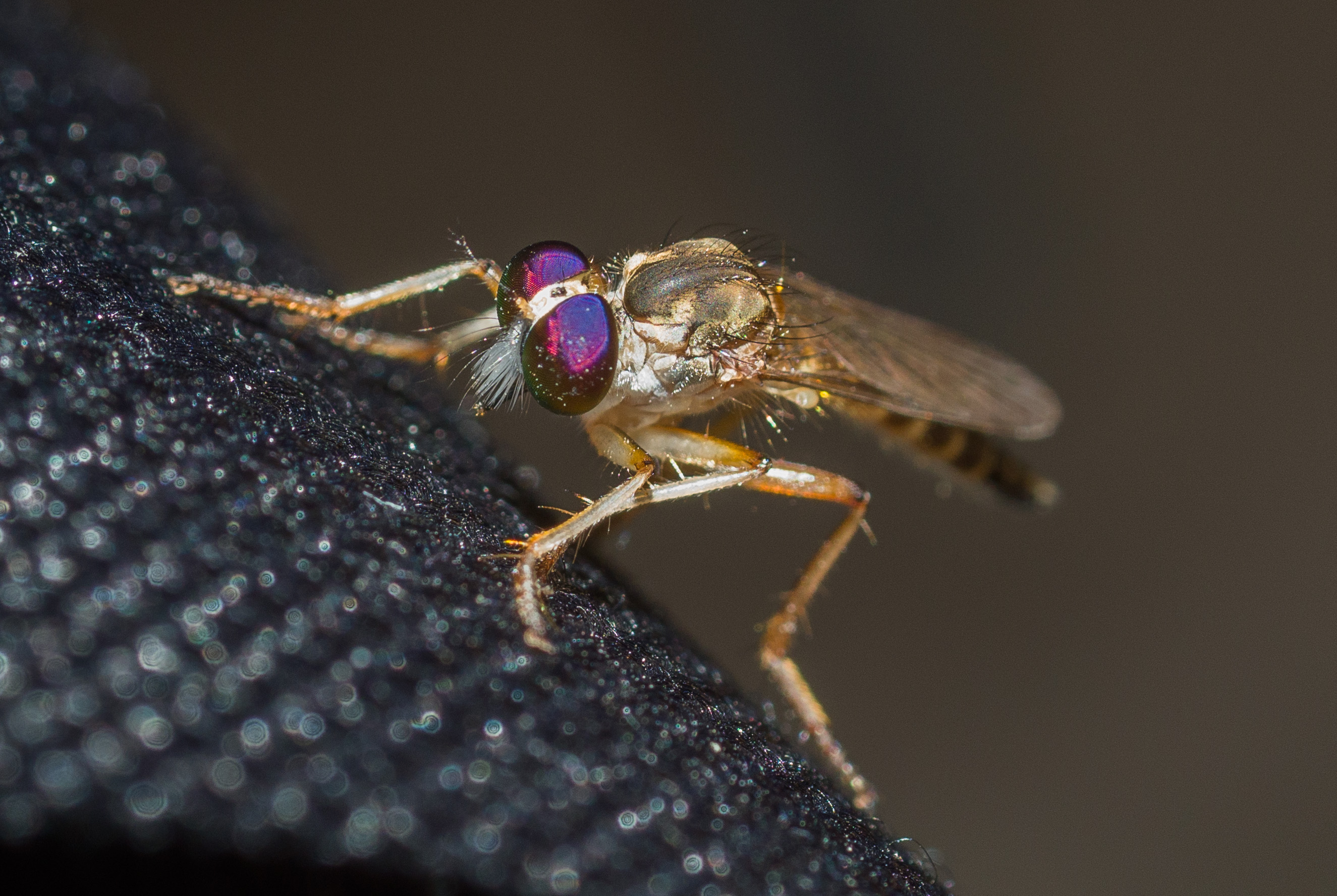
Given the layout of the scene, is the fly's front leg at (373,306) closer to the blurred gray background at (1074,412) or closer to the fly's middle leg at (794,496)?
the fly's middle leg at (794,496)

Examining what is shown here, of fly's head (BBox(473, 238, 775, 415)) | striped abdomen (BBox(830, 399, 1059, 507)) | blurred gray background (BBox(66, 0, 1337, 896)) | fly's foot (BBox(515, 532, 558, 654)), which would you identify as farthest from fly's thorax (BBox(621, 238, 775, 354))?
blurred gray background (BBox(66, 0, 1337, 896))

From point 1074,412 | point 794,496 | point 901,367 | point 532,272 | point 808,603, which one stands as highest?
point 532,272

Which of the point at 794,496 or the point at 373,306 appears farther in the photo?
the point at 794,496

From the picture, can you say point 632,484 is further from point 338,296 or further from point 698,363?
point 338,296

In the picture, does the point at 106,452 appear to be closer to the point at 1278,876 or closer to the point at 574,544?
the point at 574,544

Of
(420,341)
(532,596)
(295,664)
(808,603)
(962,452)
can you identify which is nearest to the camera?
(295,664)

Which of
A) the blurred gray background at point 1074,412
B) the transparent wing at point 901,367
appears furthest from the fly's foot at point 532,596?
the blurred gray background at point 1074,412

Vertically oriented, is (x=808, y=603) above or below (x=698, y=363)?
below

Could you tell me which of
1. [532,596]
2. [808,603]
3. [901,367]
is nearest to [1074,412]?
[901,367]
